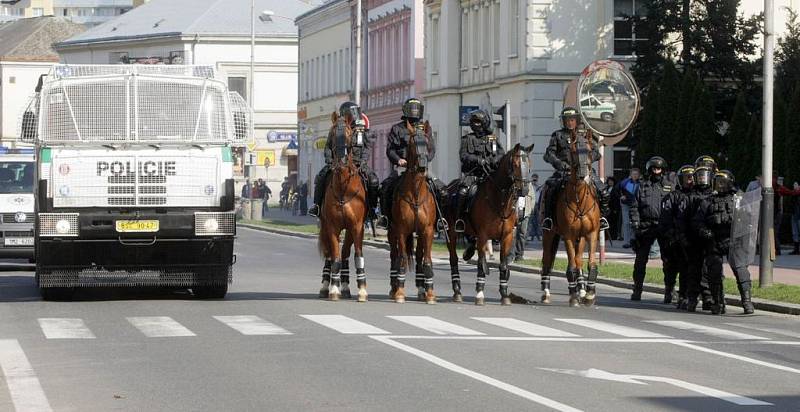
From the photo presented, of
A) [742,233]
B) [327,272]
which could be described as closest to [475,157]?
[327,272]

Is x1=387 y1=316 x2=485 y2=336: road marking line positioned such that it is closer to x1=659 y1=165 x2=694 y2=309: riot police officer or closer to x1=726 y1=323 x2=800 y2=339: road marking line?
x1=726 y1=323 x2=800 y2=339: road marking line

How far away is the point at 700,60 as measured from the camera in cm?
5006

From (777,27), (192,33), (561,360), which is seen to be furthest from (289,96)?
(561,360)

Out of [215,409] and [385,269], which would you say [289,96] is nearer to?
[385,269]

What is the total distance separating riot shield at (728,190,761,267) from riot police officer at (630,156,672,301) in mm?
2194

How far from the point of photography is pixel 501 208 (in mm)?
22297

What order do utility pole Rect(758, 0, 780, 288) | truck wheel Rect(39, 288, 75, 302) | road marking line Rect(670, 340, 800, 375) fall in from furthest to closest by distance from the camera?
utility pole Rect(758, 0, 780, 288)
truck wheel Rect(39, 288, 75, 302)
road marking line Rect(670, 340, 800, 375)

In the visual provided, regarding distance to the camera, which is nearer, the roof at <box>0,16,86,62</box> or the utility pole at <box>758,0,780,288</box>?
the utility pole at <box>758,0,780,288</box>

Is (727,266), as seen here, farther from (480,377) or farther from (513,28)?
(513,28)

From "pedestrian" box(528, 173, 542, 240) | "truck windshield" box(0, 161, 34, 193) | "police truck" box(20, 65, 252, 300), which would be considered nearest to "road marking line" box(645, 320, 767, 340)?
"police truck" box(20, 65, 252, 300)

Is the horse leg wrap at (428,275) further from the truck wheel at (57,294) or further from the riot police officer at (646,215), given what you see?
the truck wheel at (57,294)

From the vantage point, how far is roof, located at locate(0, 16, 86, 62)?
15225cm

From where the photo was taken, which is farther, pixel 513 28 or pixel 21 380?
pixel 513 28

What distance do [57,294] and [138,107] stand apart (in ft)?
8.39
